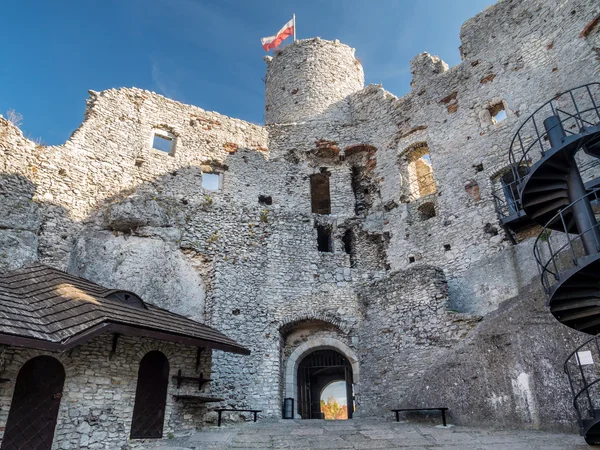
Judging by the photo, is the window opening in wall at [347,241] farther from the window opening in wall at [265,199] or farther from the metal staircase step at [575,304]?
the metal staircase step at [575,304]

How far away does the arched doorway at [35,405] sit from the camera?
6734 mm

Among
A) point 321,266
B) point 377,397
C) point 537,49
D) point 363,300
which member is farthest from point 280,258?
point 537,49

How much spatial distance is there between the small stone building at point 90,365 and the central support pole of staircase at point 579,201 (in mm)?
6674

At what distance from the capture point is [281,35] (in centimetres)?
2217

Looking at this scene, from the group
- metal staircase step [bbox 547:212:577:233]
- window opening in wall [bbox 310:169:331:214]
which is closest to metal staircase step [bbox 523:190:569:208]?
metal staircase step [bbox 547:212:577:233]

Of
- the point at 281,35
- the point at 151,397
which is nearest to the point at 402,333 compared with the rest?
the point at 151,397

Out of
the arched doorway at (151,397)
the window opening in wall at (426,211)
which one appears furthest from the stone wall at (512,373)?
the window opening in wall at (426,211)

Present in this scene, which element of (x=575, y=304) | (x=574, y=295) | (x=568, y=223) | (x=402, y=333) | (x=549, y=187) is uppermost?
(x=549, y=187)

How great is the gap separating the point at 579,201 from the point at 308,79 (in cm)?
1405

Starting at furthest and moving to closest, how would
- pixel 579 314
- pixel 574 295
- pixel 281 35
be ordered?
pixel 281 35 → pixel 579 314 → pixel 574 295

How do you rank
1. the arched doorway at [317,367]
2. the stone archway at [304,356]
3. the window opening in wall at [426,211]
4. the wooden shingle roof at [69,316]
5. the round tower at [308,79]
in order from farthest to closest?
1. the round tower at [308,79]
2. the window opening in wall at [426,211]
3. the arched doorway at [317,367]
4. the stone archway at [304,356]
5. the wooden shingle roof at [69,316]

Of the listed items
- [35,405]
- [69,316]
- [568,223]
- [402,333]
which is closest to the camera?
[35,405]

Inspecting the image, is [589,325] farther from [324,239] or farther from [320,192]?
[320,192]

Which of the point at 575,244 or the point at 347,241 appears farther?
the point at 347,241
